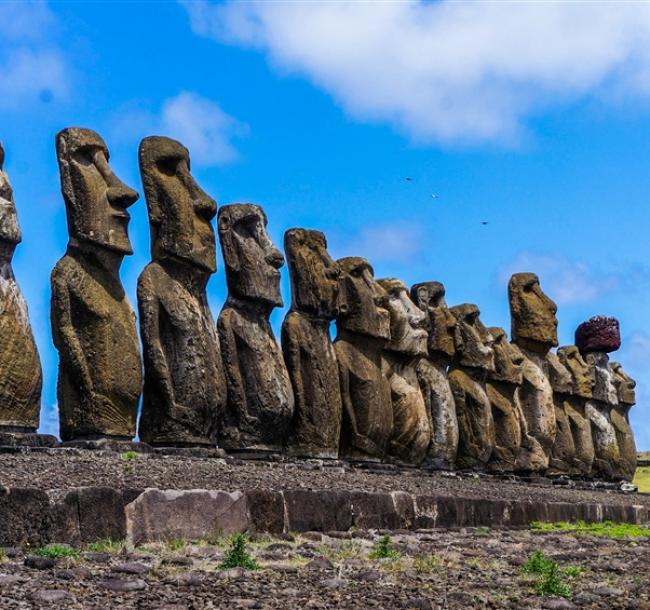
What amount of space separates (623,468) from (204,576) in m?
21.2

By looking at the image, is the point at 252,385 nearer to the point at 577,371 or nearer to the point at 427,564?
the point at 427,564

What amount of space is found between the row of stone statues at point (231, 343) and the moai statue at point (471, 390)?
23 millimetres

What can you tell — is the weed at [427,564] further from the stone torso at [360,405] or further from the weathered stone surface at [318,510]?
the stone torso at [360,405]

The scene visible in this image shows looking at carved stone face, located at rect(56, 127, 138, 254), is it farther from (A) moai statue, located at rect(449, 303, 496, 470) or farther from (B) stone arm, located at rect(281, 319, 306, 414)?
(A) moai statue, located at rect(449, 303, 496, 470)

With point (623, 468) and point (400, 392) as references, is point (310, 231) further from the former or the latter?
point (623, 468)

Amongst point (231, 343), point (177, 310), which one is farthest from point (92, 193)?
point (231, 343)

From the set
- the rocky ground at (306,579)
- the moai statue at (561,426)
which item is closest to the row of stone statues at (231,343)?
the rocky ground at (306,579)

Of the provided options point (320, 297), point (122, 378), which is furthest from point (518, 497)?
point (122, 378)

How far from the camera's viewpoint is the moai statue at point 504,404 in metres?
20.3

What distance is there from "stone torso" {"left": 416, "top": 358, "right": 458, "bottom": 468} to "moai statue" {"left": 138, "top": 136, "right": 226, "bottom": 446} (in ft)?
19.6

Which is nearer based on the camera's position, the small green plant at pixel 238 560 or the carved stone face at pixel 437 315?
the small green plant at pixel 238 560

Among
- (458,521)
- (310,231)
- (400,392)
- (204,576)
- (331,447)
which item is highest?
(310,231)

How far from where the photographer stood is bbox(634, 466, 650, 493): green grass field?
113 feet

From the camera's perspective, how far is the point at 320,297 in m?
14.7
